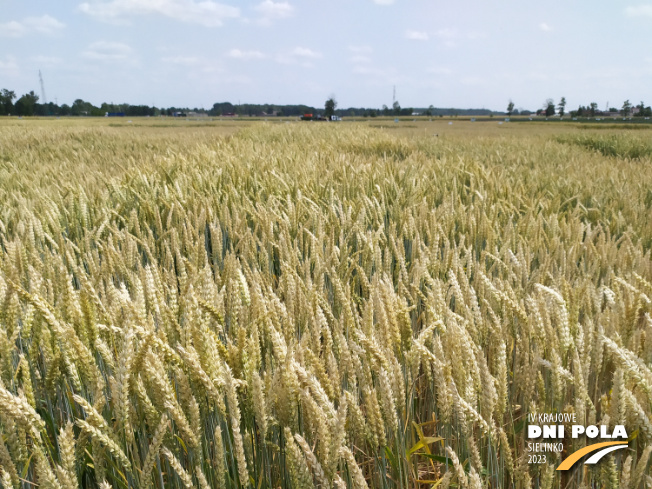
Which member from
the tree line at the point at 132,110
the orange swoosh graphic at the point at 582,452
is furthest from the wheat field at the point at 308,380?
the tree line at the point at 132,110

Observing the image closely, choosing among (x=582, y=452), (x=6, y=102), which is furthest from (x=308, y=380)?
(x=6, y=102)

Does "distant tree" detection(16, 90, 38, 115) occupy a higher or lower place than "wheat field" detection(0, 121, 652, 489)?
higher

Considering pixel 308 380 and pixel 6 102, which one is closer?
pixel 308 380

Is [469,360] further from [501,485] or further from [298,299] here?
[298,299]

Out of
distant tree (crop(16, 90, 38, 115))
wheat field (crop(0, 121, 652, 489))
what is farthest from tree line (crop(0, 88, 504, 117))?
wheat field (crop(0, 121, 652, 489))

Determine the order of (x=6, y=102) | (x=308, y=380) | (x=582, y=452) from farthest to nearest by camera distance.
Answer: (x=6, y=102) → (x=582, y=452) → (x=308, y=380)

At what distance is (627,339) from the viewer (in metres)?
1.06

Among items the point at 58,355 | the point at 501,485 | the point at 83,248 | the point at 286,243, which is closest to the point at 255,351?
the point at 58,355

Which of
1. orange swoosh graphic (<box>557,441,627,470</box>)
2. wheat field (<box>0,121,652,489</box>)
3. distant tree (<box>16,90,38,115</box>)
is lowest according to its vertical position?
orange swoosh graphic (<box>557,441,627,470</box>)

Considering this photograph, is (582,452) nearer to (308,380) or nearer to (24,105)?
(308,380)

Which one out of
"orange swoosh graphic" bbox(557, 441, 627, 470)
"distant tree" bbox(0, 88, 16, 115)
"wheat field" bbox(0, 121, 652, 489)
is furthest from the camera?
"distant tree" bbox(0, 88, 16, 115)

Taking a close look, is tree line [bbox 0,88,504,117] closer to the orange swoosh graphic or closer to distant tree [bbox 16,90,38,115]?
distant tree [bbox 16,90,38,115]

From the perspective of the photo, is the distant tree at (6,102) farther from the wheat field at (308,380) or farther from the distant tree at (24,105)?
the wheat field at (308,380)

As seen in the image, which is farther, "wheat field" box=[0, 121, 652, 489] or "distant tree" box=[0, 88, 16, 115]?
"distant tree" box=[0, 88, 16, 115]
